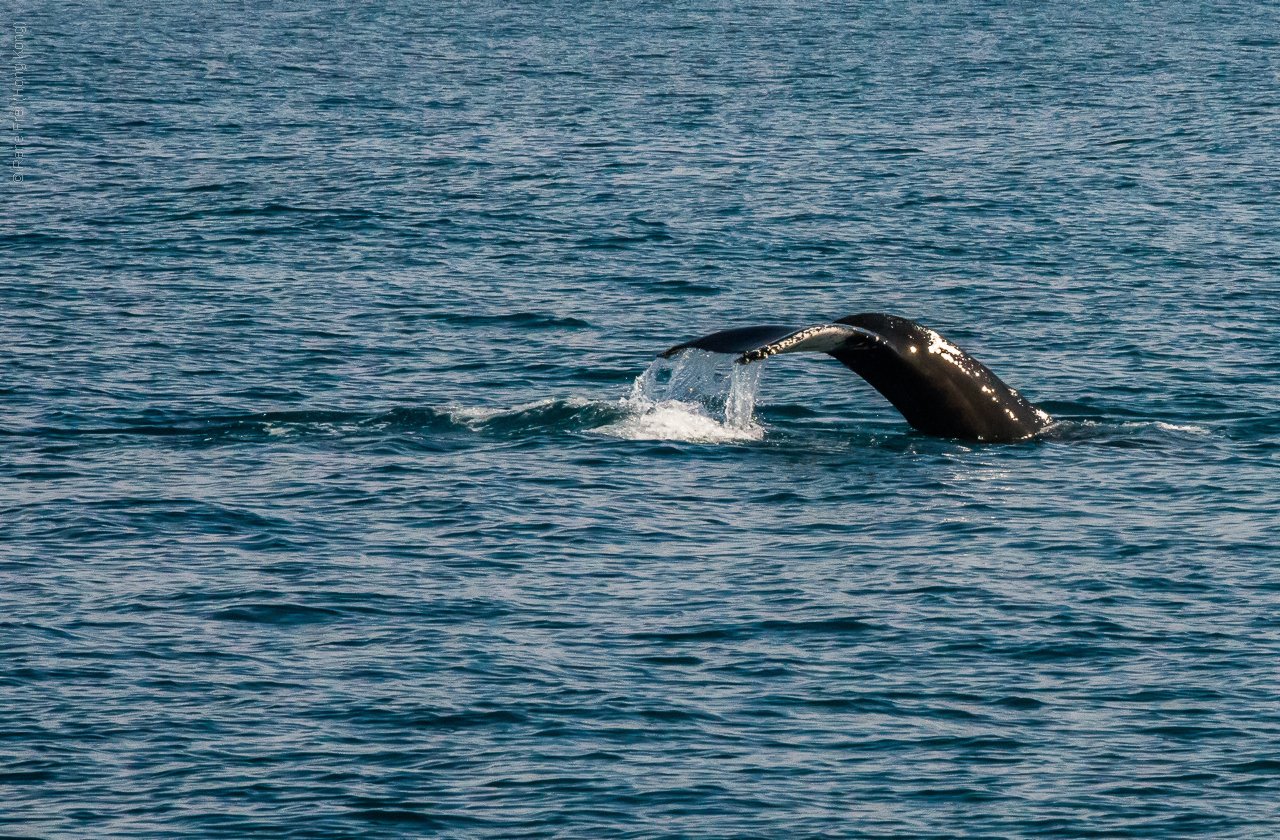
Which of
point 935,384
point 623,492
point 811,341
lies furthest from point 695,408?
point 811,341

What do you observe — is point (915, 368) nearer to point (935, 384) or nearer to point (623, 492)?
point (935, 384)

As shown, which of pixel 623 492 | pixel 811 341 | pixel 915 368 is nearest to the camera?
pixel 811 341

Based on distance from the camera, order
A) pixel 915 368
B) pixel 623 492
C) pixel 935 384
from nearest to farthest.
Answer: pixel 623 492
pixel 915 368
pixel 935 384

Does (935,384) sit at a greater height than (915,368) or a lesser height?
lesser

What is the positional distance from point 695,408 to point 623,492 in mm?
3703

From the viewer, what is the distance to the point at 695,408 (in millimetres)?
24359

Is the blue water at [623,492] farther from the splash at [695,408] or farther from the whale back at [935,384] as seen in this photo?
the whale back at [935,384]

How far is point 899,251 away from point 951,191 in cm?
638

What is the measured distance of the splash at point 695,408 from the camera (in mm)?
23328

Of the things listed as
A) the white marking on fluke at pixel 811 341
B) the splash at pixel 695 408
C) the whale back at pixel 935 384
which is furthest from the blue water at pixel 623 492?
the white marking on fluke at pixel 811 341

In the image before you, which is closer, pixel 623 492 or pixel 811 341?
pixel 811 341

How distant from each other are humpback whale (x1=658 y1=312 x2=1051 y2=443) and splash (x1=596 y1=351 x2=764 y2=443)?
203cm

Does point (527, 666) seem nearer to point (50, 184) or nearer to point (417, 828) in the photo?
point (417, 828)

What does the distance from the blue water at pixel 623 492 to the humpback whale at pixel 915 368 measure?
1.10 ft
